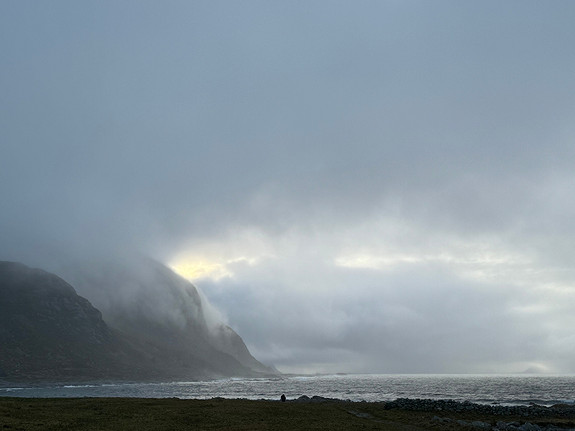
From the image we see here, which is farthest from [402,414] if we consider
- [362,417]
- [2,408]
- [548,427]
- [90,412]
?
[2,408]

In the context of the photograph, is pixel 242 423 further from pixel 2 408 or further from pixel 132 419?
pixel 2 408

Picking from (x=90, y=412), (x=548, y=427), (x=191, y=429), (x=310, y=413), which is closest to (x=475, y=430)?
(x=548, y=427)

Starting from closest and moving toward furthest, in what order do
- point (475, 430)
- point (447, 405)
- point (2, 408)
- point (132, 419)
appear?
point (475, 430), point (132, 419), point (2, 408), point (447, 405)

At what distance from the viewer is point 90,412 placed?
55438mm

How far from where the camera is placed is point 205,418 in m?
51.2

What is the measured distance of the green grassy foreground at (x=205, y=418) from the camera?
44156mm

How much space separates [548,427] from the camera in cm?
5072

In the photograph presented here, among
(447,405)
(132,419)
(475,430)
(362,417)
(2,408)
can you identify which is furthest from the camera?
(447,405)

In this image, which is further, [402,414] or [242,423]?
[402,414]

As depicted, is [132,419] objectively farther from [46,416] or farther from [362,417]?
[362,417]

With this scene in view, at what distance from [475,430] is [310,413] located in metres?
22.4

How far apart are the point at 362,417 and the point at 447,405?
19557 millimetres

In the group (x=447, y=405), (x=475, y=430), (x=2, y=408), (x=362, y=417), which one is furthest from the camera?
(x=447, y=405)

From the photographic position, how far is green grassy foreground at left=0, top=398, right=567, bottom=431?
145 ft
